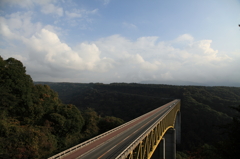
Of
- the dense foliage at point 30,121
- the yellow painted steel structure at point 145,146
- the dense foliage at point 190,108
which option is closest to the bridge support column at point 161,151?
the yellow painted steel structure at point 145,146

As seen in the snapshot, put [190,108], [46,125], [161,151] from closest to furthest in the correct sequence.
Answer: [46,125] → [161,151] → [190,108]

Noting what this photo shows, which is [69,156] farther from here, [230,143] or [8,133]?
[230,143]

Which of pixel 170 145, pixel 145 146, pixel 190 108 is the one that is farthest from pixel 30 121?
pixel 190 108

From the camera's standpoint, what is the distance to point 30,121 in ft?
91.8

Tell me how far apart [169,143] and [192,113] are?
136ft

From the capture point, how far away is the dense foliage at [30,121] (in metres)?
19.9

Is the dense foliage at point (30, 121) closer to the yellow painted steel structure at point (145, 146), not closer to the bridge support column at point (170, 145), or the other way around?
the yellow painted steel structure at point (145, 146)

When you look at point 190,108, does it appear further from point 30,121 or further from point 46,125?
point 30,121

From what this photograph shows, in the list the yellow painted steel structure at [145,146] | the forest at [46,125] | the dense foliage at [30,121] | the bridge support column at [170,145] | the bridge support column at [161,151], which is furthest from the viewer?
the bridge support column at [170,145]

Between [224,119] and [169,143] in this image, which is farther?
[224,119]

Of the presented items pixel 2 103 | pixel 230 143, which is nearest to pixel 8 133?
pixel 2 103

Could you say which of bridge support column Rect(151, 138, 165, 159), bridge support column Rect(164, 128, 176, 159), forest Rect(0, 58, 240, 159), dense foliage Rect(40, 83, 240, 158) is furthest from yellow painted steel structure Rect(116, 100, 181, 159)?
dense foliage Rect(40, 83, 240, 158)

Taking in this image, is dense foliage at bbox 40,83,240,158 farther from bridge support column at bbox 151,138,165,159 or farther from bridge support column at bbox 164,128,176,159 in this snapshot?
bridge support column at bbox 151,138,165,159

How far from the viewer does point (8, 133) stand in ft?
68.5
